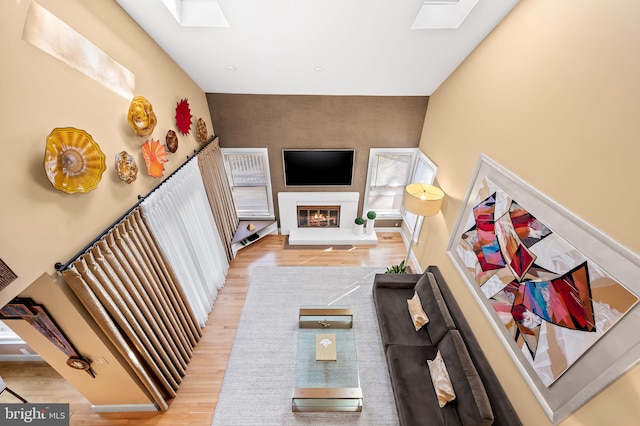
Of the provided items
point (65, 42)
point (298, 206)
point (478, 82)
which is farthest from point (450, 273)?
point (65, 42)

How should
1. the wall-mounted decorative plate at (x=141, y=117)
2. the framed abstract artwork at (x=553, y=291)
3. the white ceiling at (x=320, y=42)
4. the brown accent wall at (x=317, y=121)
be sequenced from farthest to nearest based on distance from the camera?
the brown accent wall at (x=317, y=121), the wall-mounted decorative plate at (x=141, y=117), the white ceiling at (x=320, y=42), the framed abstract artwork at (x=553, y=291)

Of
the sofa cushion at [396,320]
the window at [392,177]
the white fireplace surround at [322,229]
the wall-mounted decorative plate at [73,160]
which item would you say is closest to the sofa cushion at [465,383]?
the sofa cushion at [396,320]

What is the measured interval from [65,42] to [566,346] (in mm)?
4252

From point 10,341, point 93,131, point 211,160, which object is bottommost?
point 10,341

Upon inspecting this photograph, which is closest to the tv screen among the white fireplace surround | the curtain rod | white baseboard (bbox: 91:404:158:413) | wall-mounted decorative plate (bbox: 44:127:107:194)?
the white fireplace surround

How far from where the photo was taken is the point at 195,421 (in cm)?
274

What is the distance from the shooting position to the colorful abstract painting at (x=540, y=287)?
1.54 metres

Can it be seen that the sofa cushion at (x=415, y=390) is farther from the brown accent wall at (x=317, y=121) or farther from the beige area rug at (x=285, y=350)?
the brown accent wall at (x=317, y=121)

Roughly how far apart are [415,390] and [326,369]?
0.99 metres

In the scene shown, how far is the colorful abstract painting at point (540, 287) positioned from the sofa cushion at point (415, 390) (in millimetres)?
989

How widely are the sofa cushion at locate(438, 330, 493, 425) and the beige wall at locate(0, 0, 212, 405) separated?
3.22 meters

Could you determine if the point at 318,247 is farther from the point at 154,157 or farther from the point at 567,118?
the point at 567,118

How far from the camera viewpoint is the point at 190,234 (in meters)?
3.37

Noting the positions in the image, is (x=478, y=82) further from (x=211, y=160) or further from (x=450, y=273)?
(x=211, y=160)
